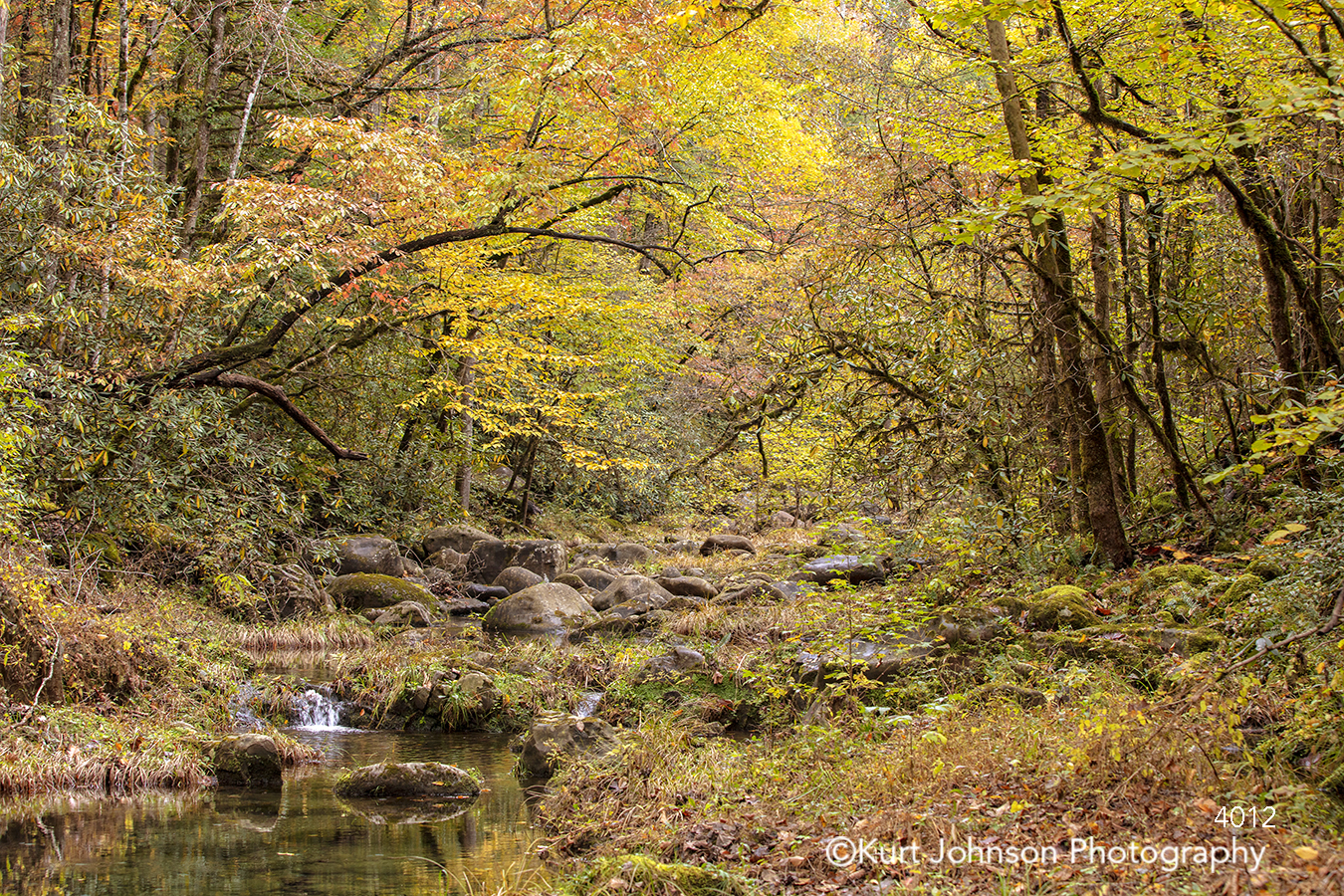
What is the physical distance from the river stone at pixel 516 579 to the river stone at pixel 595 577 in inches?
28.5

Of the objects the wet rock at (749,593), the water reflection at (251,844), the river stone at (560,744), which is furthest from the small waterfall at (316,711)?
the wet rock at (749,593)

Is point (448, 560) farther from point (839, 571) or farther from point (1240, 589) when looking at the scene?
point (1240, 589)

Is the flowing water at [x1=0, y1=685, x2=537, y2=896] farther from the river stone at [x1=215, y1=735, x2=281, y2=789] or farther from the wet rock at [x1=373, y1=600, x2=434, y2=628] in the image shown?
the wet rock at [x1=373, y1=600, x2=434, y2=628]

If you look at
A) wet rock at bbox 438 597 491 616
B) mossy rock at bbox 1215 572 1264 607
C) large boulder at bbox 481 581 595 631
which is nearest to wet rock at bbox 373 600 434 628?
wet rock at bbox 438 597 491 616

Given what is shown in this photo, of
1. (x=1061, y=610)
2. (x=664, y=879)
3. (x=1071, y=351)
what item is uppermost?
(x=1071, y=351)

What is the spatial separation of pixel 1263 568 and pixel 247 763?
7.27 m

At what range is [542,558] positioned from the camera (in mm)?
15930

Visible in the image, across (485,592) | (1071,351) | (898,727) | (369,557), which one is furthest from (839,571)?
(369,557)

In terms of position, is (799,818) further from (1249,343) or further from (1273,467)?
(1249,343)

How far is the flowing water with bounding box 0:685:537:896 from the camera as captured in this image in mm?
4789

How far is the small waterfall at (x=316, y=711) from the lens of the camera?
28.9 ft

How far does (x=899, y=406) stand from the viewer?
28.7ft

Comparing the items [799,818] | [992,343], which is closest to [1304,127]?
[992,343]

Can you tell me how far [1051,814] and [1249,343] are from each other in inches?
215
